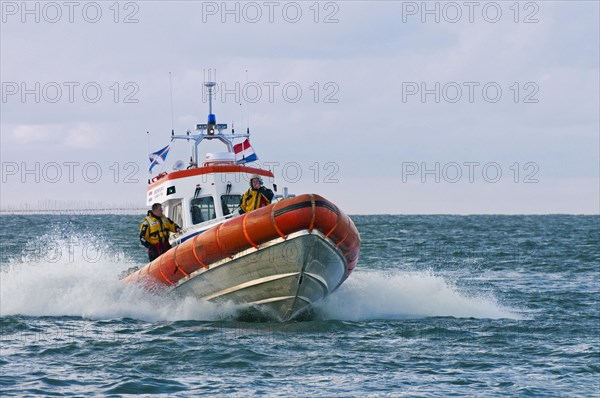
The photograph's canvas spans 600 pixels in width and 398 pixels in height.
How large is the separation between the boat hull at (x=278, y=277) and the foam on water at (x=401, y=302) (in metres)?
0.96

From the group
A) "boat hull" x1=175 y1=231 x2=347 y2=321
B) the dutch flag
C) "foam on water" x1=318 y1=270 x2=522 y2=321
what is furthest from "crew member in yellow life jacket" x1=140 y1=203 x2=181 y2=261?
"foam on water" x1=318 y1=270 x2=522 y2=321

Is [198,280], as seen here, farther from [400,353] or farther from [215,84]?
[215,84]

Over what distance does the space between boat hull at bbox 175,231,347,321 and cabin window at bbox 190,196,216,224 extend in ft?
5.50

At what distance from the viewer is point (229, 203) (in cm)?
1529

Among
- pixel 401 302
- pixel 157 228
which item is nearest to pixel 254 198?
pixel 157 228

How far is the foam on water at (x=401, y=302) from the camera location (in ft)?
48.1

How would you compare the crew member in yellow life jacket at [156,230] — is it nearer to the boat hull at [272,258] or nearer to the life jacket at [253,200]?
the boat hull at [272,258]

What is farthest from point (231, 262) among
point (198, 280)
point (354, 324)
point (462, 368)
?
point (462, 368)

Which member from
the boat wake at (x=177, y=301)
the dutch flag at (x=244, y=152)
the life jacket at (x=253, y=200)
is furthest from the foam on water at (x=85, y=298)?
the dutch flag at (x=244, y=152)

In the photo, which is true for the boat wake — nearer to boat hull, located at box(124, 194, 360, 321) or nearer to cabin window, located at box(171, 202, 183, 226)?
boat hull, located at box(124, 194, 360, 321)

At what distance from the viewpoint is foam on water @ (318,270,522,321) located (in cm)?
1466

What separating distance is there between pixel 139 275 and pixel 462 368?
19.6 ft

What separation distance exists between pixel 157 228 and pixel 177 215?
0.78 metres

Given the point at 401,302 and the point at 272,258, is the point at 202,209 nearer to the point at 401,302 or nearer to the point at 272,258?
the point at 272,258
